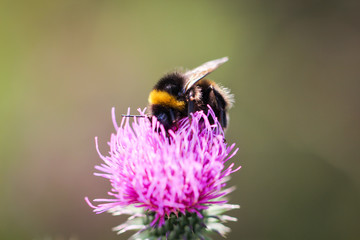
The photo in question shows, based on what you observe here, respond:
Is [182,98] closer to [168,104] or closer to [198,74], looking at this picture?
[168,104]

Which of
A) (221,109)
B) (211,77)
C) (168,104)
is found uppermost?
(211,77)

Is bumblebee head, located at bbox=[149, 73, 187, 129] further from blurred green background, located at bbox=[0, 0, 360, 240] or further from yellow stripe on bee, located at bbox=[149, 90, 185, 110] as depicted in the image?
blurred green background, located at bbox=[0, 0, 360, 240]

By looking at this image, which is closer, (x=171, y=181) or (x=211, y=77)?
(x=171, y=181)

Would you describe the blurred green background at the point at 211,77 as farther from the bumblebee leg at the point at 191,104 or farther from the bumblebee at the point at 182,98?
the bumblebee leg at the point at 191,104

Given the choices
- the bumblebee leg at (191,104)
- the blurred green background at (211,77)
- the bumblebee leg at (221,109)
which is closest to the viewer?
the bumblebee leg at (191,104)

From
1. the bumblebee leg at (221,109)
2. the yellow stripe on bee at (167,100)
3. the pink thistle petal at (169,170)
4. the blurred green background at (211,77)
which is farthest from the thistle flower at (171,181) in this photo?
the blurred green background at (211,77)

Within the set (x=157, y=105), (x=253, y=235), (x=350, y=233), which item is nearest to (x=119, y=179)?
(x=157, y=105)

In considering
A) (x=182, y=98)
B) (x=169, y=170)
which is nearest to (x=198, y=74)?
(x=182, y=98)
